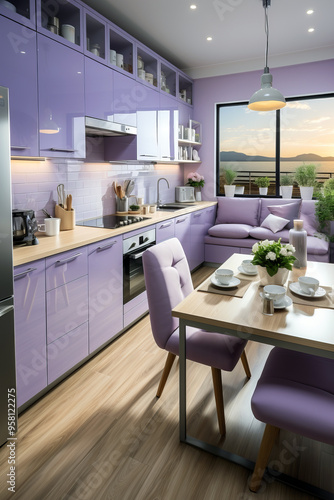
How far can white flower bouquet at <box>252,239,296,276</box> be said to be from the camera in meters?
1.82

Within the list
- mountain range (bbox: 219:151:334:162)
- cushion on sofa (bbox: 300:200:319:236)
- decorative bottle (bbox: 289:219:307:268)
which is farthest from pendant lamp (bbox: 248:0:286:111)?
mountain range (bbox: 219:151:334:162)

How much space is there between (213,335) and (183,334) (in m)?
0.31

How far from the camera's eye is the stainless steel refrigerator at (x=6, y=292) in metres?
1.62

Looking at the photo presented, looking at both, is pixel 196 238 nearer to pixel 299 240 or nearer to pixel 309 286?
pixel 299 240

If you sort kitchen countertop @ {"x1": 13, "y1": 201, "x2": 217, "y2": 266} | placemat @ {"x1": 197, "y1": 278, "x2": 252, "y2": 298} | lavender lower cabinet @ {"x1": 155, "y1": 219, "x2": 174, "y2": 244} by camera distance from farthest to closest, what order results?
lavender lower cabinet @ {"x1": 155, "y1": 219, "x2": 174, "y2": 244} → kitchen countertop @ {"x1": 13, "y1": 201, "x2": 217, "y2": 266} → placemat @ {"x1": 197, "y1": 278, "x2": 252, "y2": 298}

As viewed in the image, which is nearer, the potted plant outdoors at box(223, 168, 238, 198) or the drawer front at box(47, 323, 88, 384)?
the drawer front at box(47, 323, 88, 384)

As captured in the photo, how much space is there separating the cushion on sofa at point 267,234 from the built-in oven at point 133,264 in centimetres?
194

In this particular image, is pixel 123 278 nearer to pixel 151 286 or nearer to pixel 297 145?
pixel 151 286

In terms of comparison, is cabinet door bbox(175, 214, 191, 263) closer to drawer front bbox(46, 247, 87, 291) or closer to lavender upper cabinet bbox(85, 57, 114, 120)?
lavender upper cabinet bbox(85, 57, 114, 120)

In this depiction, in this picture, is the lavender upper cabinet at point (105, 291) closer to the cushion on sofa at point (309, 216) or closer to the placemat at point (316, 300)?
the placemat at point (316, 300)

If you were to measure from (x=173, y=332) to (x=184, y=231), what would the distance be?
236 cm

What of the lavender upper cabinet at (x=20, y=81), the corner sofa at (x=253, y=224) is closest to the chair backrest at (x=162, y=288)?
the lavender upper cabinet at (x=20, y=81)

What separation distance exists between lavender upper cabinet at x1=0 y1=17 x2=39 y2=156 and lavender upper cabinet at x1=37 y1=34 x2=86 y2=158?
0.19 ft

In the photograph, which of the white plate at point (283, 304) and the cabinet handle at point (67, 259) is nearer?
the white plate at point (283, 304)
